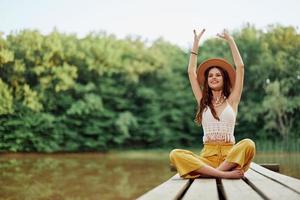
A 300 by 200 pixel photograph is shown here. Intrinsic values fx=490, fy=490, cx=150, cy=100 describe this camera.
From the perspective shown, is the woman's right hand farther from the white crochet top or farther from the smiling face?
the white crochet top

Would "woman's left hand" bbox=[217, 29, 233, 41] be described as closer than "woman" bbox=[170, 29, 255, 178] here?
No

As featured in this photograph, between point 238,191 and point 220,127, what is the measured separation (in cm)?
69

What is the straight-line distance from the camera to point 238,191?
1721mm

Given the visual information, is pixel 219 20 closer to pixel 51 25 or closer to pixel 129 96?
pixel 129 96

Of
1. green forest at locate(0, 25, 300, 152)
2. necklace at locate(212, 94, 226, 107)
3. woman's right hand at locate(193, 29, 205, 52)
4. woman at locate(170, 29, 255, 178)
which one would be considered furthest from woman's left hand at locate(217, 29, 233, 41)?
green forest at locate(0, 25, 300, 152)

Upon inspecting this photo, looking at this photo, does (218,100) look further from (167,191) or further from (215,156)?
(167,191)

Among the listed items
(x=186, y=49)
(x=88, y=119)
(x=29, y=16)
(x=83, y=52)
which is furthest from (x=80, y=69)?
(x=186, y=49)

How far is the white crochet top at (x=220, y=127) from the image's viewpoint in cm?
238

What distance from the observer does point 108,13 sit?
1709 centimetres

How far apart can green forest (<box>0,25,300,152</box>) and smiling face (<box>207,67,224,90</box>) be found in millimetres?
11924

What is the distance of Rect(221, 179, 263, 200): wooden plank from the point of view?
61.9 inches

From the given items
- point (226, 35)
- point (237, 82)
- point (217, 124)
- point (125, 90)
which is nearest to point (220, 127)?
point (217, 124)

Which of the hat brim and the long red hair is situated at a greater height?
the hat brim

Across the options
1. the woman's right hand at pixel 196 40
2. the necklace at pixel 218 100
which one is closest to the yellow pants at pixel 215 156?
the necklace at pixel 218 100
